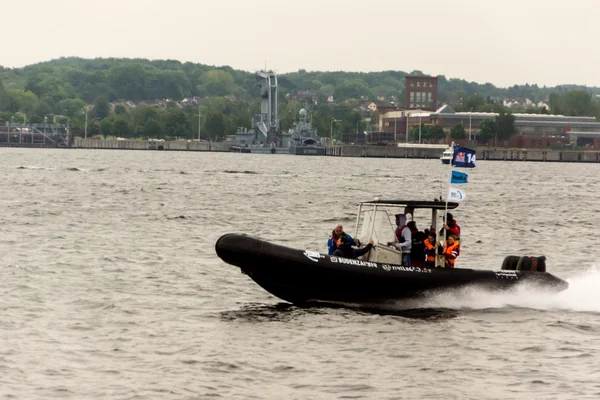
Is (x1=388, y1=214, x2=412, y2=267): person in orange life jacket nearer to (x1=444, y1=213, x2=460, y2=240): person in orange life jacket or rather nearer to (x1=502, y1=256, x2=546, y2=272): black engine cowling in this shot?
(x1=444, y1=213, x2=460, y2=240): person in orange life jacket

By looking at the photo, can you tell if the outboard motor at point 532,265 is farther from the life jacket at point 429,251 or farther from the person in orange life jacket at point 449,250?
the life jacket at point 429,251

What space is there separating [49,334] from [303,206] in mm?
48846

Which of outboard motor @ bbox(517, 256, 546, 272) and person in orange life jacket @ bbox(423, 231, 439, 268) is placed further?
outboard motor @ bbox(517, 256, 546, 272)

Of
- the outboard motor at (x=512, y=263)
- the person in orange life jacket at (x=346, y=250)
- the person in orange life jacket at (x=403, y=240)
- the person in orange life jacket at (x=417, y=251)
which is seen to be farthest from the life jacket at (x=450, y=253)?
the outboard motor at (x=512, y=263)

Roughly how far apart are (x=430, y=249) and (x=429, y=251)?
0.24 feet

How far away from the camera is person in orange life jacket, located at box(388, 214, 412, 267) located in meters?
28.3

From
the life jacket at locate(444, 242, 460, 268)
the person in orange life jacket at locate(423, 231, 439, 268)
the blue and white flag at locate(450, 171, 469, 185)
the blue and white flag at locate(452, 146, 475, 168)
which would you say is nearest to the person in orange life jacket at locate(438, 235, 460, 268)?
the life jacket at locate(444, 242, 460, 268)

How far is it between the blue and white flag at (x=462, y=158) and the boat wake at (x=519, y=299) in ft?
Answer: 10.5

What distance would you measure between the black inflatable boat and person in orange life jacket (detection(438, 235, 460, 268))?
39cm

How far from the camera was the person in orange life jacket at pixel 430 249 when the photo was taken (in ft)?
93.0

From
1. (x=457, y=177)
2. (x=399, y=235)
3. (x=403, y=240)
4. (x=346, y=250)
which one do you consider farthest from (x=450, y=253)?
(x=346, y=250)

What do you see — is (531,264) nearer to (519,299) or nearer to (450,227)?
(519,299)

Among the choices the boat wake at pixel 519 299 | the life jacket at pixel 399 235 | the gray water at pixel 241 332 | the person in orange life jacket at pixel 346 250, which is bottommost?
the gray water at pixel 241 332

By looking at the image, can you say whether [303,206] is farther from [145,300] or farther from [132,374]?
[132,374]
